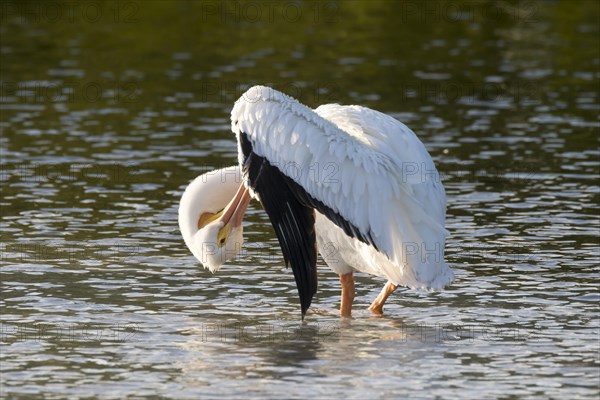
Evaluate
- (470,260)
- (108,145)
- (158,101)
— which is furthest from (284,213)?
(158,101)

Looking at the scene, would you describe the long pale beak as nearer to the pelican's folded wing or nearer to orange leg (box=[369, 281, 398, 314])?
the pelican's folded wing

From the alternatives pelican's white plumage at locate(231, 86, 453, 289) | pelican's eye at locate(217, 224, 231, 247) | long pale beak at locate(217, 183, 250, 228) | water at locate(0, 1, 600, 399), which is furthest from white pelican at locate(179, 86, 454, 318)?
water at locate(0, 1, 600, 399)

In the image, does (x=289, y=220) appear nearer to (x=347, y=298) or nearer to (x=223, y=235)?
(x=223, y=235)

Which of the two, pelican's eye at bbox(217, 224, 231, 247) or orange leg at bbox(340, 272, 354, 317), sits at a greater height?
pelican's eye at bbox(217, 224, 231, 247)

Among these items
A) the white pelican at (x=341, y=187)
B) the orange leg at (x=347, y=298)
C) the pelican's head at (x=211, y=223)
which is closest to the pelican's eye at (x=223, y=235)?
the pelican's head at (x=211, y=223)

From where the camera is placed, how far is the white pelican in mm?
9734

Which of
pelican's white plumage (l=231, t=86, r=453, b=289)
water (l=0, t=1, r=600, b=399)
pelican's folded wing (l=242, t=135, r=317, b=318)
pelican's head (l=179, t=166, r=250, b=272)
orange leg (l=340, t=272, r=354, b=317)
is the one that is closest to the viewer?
water (l=0, t=1, r=600, b=399)

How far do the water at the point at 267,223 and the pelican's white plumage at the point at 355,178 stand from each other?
2.13 feet

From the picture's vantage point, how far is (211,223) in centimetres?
1052

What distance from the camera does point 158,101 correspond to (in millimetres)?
21141

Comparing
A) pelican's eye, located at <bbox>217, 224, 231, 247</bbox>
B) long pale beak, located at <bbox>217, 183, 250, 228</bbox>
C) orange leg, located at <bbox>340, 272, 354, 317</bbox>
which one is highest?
long pale beak, located at <bbox>217, 183, 250, 228</bbox>

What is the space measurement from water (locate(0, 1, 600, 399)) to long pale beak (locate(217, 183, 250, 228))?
77cm

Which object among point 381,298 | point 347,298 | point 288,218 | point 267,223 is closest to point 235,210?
point 288,218

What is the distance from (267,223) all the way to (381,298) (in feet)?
12.3
